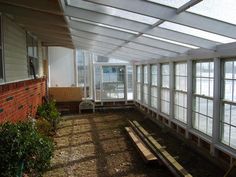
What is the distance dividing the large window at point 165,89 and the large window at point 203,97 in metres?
2.23

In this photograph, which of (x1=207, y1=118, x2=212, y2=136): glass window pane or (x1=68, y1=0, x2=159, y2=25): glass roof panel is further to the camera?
(x1=207, y1=118, x2=212, y2=136): glass window pane

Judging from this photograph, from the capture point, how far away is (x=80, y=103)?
46.3ft

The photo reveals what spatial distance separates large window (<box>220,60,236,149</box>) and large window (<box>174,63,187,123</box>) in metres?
2.17

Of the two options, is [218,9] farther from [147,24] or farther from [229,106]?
[229,106]

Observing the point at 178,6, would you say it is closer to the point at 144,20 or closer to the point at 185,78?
the point at 144,20

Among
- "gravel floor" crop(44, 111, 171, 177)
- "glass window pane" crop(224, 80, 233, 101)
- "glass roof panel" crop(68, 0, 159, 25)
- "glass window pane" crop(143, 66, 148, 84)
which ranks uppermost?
"glass roof panel" crop(68, 0, 159, 25)

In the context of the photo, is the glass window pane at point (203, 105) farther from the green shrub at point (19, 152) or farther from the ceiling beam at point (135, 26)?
the green shrub at point (19, 152)

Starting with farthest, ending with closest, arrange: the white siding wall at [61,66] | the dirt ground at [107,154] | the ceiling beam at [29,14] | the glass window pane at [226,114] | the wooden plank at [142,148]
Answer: the white siding wall at [61,66], the wooden plank at [142,148], the dirt ground at [107,154], the glass window pane at [226,114], the ceiling beam at [29,14]

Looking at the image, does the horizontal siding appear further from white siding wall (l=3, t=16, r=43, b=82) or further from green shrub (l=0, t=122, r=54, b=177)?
green shrub (l=0, t=122, r=54, b=177)

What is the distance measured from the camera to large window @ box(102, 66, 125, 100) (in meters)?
15.0

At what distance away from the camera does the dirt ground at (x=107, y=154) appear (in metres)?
5.84

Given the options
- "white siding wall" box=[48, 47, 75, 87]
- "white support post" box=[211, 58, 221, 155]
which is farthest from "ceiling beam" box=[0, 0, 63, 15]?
"white siding wall" box=[48, 47, 75, 87]

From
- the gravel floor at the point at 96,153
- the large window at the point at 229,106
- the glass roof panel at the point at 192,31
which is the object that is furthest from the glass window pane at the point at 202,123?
the glass roof panel at the point at 192,31

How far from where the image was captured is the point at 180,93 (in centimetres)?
841
